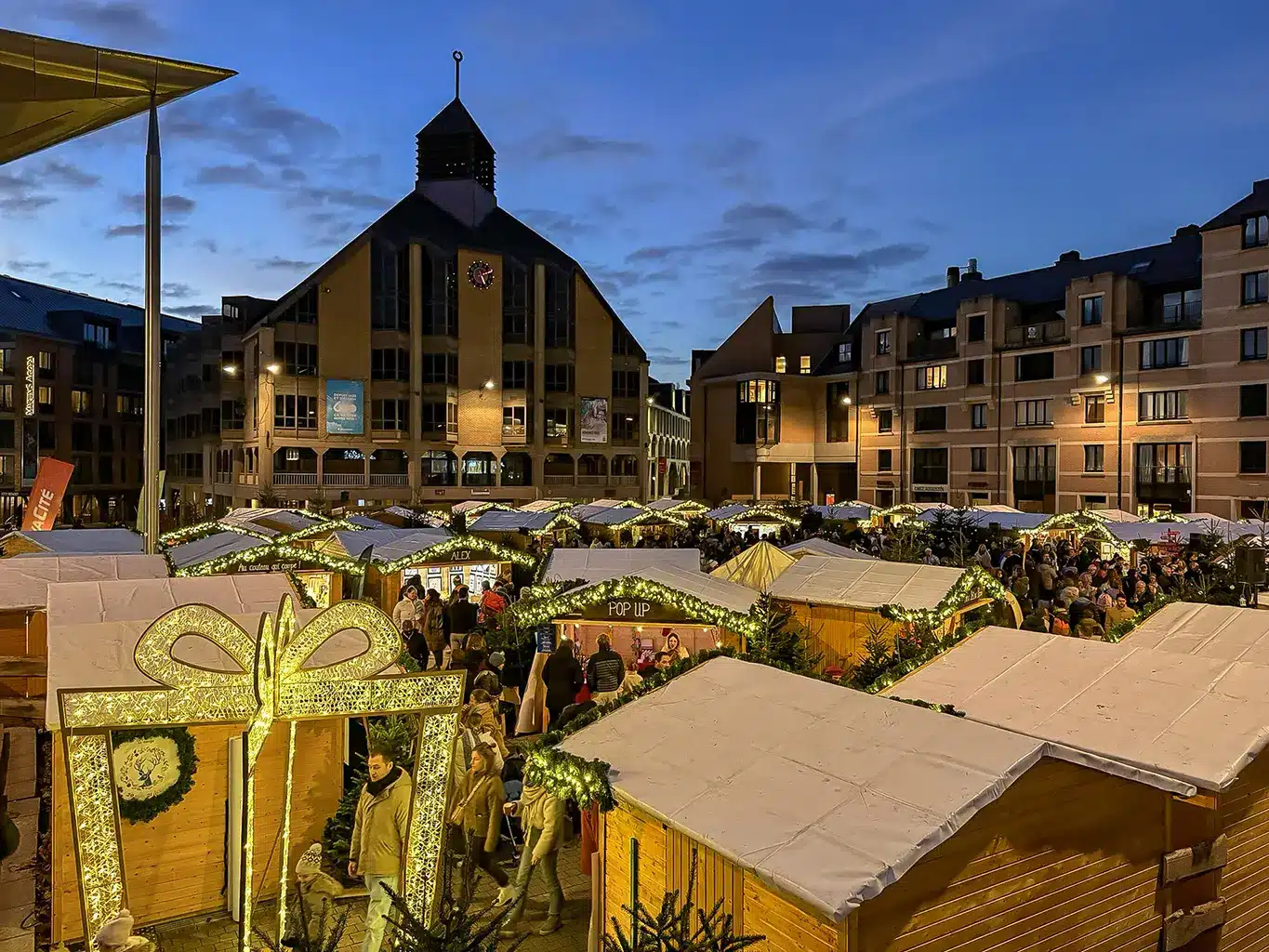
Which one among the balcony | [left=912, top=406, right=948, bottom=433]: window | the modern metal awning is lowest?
[left=912, top=406, right=948, bottom=433]: window

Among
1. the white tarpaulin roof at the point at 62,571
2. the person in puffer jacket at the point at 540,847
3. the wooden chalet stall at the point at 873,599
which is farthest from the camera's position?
the wooden chalet stall at the point at 873,599

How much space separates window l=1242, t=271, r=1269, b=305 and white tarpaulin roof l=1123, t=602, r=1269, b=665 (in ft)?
118

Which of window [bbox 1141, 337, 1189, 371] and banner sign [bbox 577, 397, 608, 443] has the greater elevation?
window [bbox 1141, 337, 1189, 371]

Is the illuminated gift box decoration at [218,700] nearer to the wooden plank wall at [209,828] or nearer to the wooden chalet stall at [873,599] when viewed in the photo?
the wooden plank wall at [209,828]

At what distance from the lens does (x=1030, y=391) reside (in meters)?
47.4

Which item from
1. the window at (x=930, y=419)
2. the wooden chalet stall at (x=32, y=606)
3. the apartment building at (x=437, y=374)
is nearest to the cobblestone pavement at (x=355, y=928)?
the wooden chalet stall at (x=32, y=606)

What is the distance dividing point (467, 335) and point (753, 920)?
170 ft

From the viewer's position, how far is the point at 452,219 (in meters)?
59.2

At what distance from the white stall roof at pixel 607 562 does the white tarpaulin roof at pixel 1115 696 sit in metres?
7.48

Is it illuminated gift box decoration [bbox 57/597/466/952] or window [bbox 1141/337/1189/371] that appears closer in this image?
illuminated gift box decoration [bbox 57/597/466/952]

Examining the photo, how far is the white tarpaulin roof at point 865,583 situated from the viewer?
13672mm

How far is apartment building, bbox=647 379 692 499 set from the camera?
85.1 meters

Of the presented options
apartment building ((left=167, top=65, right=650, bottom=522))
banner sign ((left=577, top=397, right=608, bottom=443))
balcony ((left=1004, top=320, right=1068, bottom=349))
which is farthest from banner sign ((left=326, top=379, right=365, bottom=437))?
balcony ((left=1004, top=320, right=1068, bottom=349))

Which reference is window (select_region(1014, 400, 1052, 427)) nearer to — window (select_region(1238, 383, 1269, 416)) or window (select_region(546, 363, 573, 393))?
window (select_region(1238, 383, 1269, 416))
